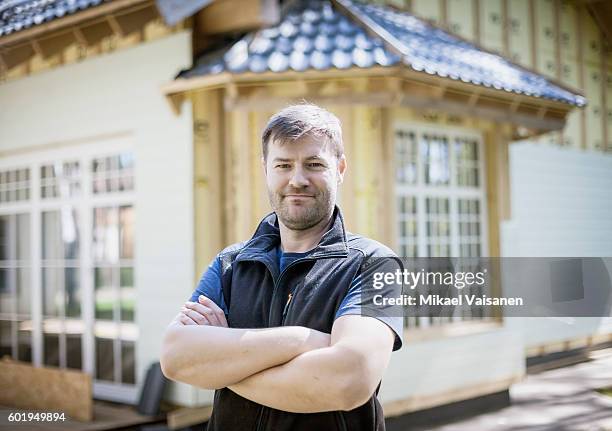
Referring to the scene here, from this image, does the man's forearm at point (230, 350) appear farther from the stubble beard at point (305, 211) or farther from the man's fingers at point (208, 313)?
the stubble beard at point (305, 211)

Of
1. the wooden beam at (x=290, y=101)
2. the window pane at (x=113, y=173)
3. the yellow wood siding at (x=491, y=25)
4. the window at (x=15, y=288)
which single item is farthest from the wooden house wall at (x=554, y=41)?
the window at (x=15, y=288)

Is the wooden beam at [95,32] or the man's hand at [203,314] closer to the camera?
the man's hand at [203,314]

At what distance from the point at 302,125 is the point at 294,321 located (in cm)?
44

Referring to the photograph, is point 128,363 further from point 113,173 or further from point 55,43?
point 55,43

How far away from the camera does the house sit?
4523mm

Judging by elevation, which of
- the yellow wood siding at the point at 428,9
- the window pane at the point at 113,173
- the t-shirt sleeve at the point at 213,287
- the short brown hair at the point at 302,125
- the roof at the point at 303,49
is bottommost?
the t-shirt sleeve at the point at 213,287

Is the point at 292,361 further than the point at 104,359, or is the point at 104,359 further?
the point at 104,359

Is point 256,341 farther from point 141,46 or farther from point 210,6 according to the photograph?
point 141,46

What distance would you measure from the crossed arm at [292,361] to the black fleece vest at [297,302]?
0.13 feet

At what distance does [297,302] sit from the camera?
1.42 metres

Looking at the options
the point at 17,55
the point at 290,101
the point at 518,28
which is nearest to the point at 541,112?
the point at 518,28

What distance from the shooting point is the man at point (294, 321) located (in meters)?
1.34

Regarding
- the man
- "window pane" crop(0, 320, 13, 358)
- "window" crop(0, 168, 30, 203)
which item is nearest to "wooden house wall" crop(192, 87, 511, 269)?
"window" crop(0, 168, 30, 203)

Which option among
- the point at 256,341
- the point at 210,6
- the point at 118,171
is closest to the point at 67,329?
the point at 118,171
